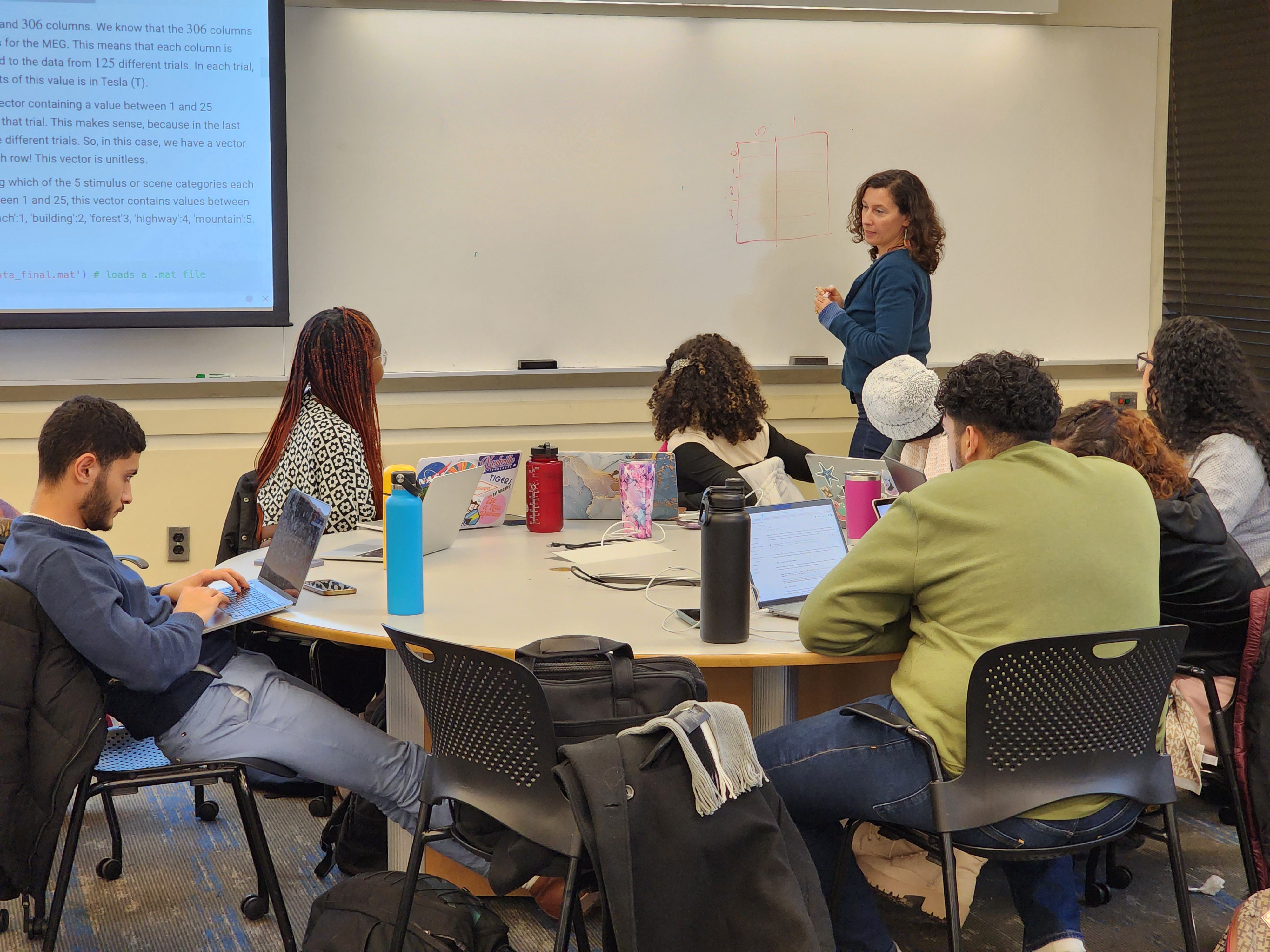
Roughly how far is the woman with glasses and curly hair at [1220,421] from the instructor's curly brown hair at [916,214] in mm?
1154

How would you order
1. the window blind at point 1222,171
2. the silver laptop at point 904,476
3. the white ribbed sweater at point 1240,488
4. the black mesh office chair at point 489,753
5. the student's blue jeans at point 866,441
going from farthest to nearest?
1. the window blind at point 1222,171
2. the student's blue jeans at point 866,441
3. the white ribbed sweater at point 1240,488
4. the silver laptop at point 904,476
5. the black mesh office chair at point 489,753

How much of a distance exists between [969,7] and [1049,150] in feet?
2.26

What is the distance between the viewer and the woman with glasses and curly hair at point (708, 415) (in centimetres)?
324

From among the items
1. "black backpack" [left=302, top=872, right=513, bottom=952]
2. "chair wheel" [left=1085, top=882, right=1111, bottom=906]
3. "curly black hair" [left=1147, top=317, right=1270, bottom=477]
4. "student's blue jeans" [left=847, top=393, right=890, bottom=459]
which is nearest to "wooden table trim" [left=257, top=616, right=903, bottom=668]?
"black backpack" [left=302, top=872, right=513, bottom=952]

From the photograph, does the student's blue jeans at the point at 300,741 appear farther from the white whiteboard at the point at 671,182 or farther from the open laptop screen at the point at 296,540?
the white whiteboard at the point at 671,182

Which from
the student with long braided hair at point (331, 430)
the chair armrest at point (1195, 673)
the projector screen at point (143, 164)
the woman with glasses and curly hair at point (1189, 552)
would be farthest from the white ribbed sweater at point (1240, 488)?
the projector screen at point (143, 164)

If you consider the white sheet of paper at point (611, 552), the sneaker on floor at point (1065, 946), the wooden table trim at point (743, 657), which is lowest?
the sneaker on floor at point (1065, 946)

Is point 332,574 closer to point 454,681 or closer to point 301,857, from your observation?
point 301,857

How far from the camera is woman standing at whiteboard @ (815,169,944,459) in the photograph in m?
3.81

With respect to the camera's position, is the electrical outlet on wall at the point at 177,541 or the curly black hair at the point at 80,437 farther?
the electrical outlet on wall at the point at 177,541

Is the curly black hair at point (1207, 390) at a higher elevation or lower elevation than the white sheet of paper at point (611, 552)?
higher

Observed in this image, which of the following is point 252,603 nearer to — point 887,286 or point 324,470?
point 324,470

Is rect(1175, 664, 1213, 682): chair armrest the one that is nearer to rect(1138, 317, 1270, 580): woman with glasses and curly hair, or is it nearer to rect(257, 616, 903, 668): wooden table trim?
rect(1138, 317, 1270, 580): woman with glasses and curly hair

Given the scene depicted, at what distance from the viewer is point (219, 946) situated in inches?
A: 90.0
